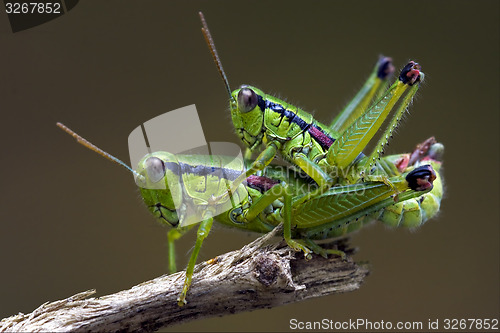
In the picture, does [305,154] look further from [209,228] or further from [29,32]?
[29,32]

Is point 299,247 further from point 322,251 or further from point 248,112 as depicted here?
point 248,112

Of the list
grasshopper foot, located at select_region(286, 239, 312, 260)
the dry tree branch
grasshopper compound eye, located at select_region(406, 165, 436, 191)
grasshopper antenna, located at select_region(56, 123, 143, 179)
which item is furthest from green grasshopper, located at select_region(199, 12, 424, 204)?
grasshopper antenna, located at select_region(56, 123, 143, 179)

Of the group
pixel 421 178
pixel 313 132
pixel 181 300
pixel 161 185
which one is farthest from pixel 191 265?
pixel 421 178

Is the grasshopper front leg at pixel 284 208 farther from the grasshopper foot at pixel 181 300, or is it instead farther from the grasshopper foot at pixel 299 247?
the grasshopper foot at pixel 181 300

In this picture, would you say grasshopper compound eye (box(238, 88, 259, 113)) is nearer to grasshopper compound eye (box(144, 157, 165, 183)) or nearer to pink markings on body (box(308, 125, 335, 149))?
pink markings on body (box(308, 125, 335, 149))

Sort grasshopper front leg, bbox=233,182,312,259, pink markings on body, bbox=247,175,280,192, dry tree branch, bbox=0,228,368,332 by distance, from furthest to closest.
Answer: pink markings on body, bbox=247,175,280,192 → grasshopper front leg, bbox=233,182,312,259 → dry tree branch, bbox=0,228,368,332

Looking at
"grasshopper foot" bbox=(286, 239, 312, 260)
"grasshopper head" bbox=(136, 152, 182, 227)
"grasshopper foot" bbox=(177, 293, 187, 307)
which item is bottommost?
"grasshopper foot" bbox=(177, 293, 187, 307)
